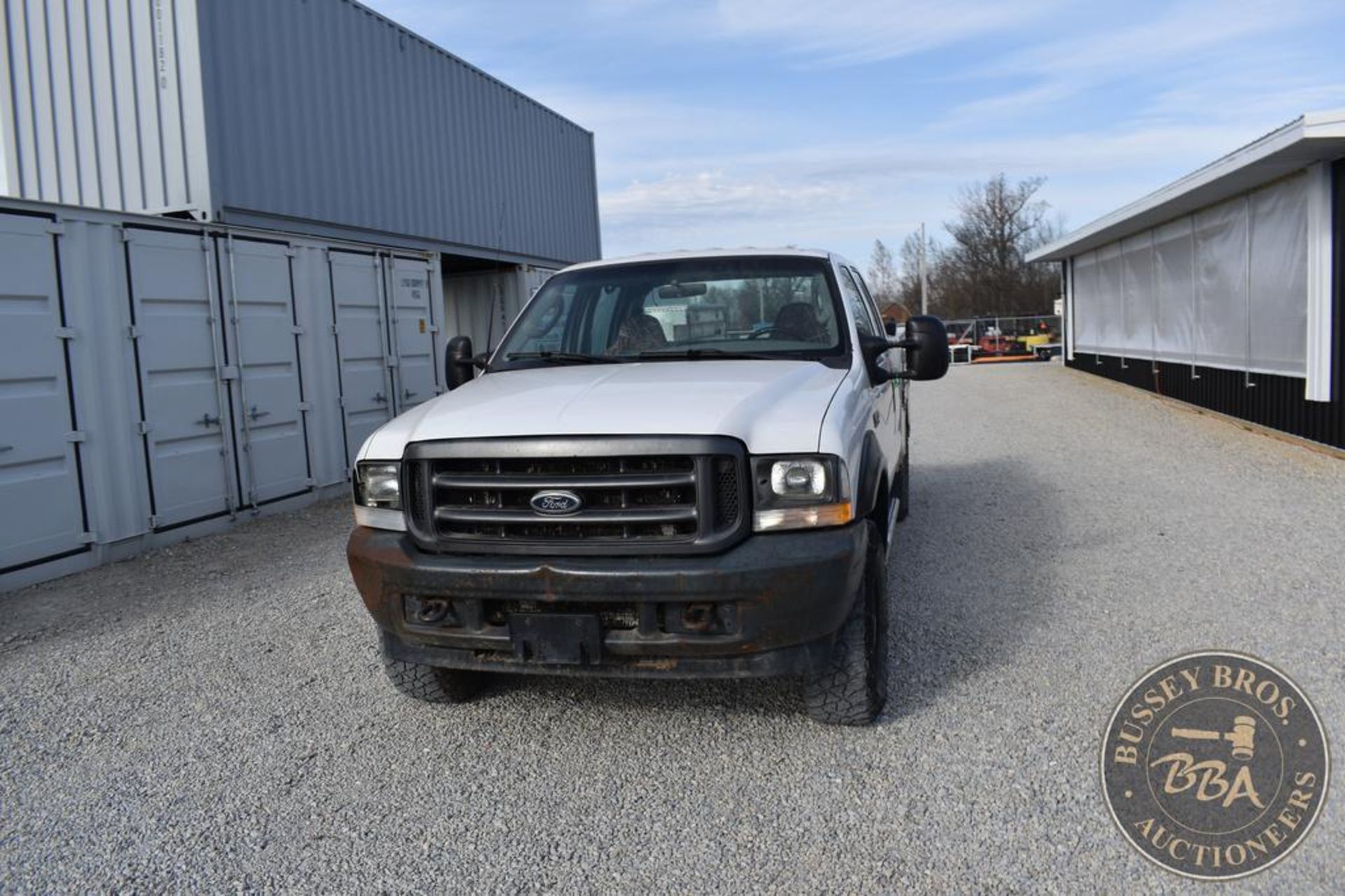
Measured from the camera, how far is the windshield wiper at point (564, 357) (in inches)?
173

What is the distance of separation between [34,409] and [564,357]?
441 cm

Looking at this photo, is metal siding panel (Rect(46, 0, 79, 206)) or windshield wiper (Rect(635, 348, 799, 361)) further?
metal siding panel (Rect(46, 0, 79, 206))

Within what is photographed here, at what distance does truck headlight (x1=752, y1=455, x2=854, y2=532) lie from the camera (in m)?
3.25

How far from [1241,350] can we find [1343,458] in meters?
3.33

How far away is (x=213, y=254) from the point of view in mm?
8312

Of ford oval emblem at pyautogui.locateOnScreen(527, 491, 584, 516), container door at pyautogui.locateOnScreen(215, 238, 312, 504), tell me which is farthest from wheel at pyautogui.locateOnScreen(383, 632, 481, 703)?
container door at pyautogui.locateOnScreen(215, 238, 312, 504)

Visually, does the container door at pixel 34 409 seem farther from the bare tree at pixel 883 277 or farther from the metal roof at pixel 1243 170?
the bare tree at pixel 883 277

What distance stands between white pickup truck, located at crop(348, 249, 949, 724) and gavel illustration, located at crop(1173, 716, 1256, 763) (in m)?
1.05

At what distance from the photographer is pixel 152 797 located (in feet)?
11.2

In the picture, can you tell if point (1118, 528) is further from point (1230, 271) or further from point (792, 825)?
point (1230, 271)

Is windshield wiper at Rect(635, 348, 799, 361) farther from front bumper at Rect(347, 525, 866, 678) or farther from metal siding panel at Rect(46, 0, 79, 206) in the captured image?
metal siding panel at Rect(46, 0, 79, 206)

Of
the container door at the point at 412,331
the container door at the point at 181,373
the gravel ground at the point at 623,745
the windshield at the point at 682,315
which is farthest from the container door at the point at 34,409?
the container door at the point at 412,331

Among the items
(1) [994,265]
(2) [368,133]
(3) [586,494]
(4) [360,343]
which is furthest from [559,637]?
(1) [994,265]

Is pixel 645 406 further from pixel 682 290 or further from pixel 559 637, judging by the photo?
pixel 682 290
